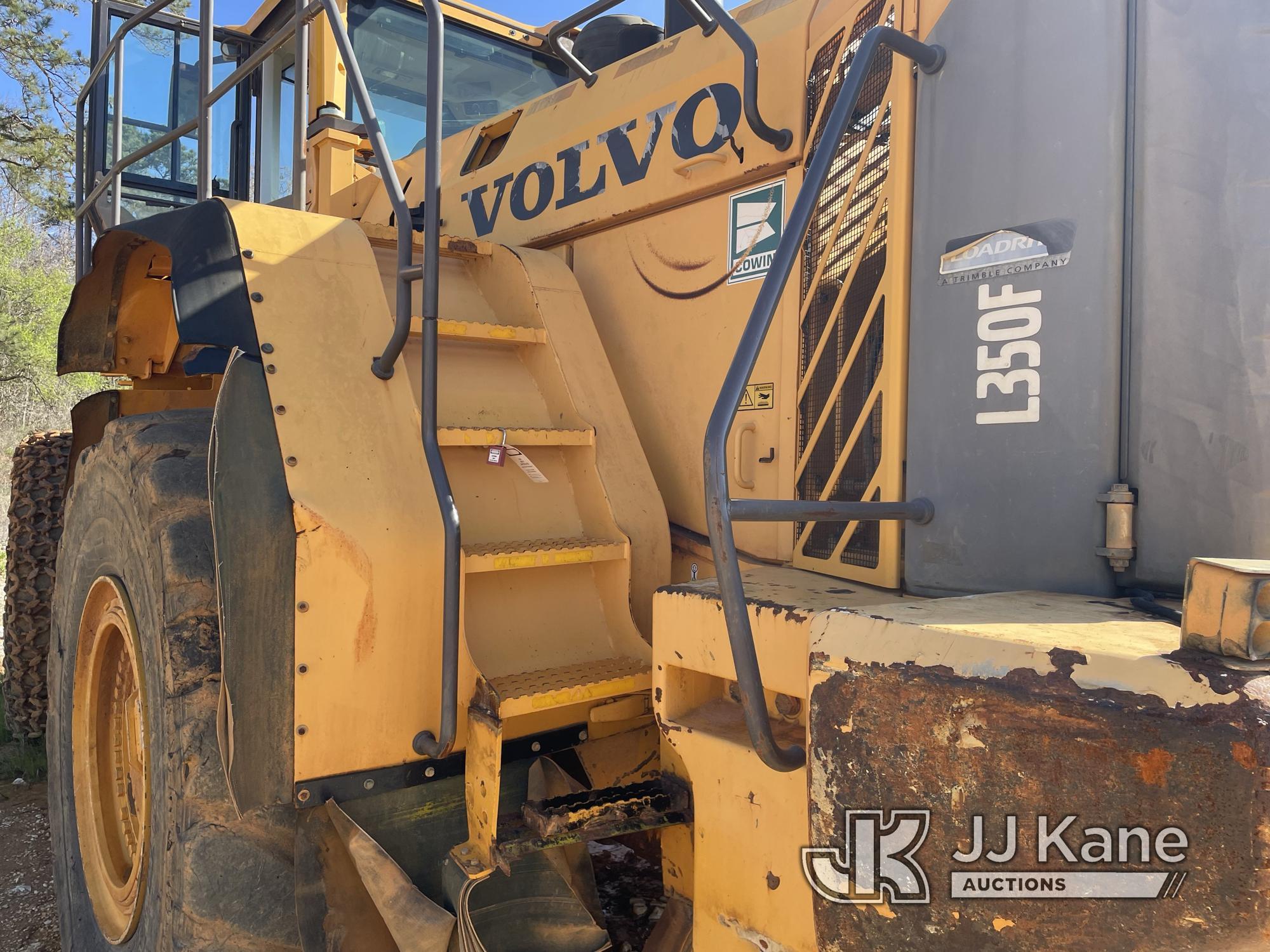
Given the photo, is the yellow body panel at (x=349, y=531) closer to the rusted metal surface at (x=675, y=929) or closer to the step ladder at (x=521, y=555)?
the step ladder at (x=521, y=555)

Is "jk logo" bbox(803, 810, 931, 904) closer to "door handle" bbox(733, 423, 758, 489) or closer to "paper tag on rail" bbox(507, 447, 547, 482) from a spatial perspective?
"door handle" bbox(733, 423, 758, 489)

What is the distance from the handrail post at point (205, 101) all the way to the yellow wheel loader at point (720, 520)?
28mm

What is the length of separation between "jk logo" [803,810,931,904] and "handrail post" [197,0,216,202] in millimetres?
2231

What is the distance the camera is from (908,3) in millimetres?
1641

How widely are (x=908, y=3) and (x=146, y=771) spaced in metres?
2.17

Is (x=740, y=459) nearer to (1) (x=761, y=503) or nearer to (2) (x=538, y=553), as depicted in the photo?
(2) (x=538, y=553)

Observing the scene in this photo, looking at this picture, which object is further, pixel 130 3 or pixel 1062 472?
pixel 130 3

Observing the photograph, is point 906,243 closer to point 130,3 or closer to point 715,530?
point 715,530

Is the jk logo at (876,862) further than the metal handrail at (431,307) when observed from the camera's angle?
No

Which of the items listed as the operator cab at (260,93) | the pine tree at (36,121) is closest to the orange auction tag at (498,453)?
the operator cab at (260,93)

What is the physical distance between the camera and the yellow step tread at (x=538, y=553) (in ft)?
6.33

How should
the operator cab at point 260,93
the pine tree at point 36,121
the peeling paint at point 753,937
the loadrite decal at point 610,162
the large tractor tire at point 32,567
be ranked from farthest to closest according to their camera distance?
1. the pine tree at point 36,121
2. the large tractor tire at point 32,567
3. the operator cab at point 260,93
4. the loadrite decal at point 610,162
5. the peeling paint at point 753,937

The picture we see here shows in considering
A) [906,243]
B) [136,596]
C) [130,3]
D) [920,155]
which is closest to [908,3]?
[920,155]

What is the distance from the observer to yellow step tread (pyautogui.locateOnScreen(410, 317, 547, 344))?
2.12 meters
